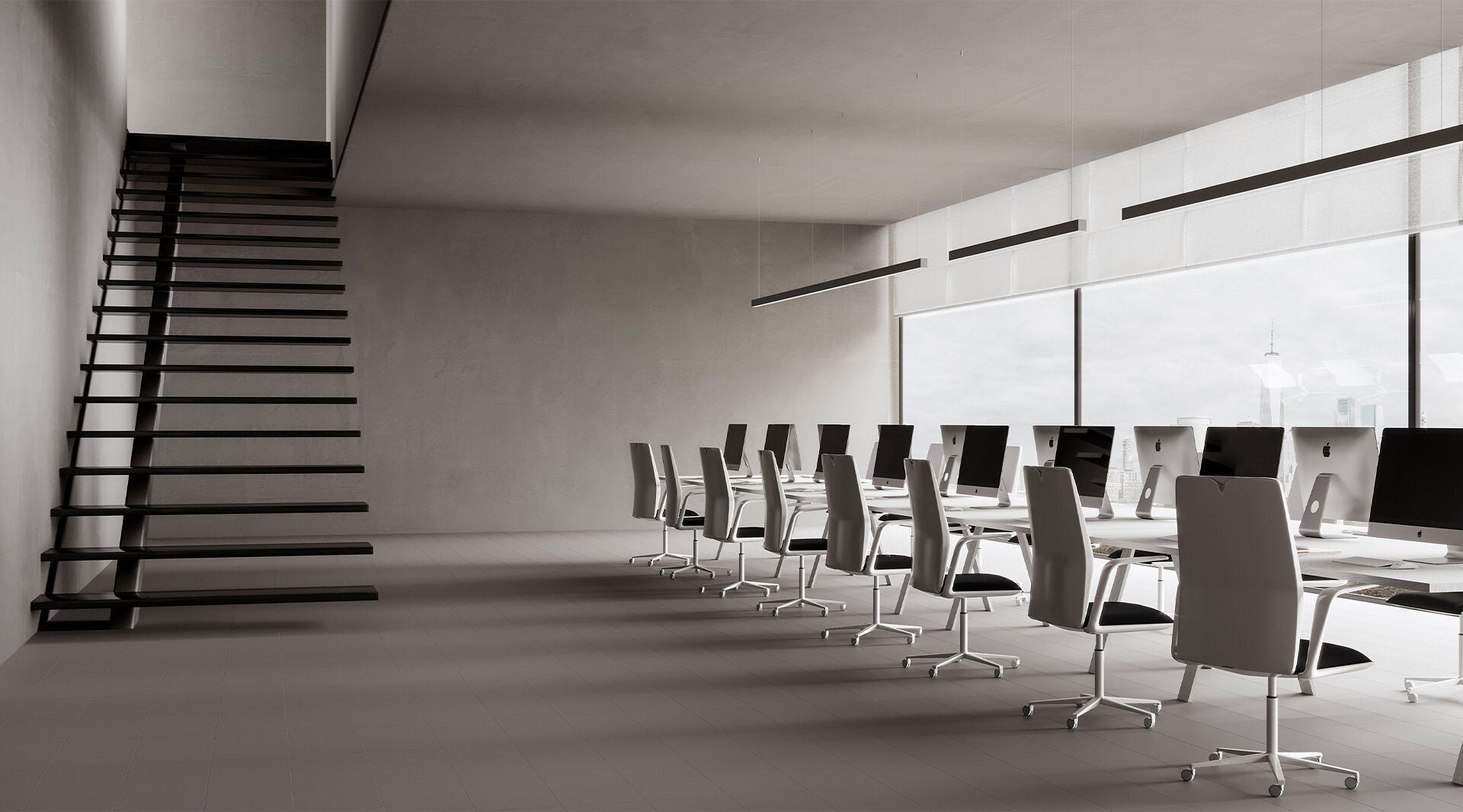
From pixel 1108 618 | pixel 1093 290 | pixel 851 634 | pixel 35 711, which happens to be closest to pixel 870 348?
pixel 1093 290

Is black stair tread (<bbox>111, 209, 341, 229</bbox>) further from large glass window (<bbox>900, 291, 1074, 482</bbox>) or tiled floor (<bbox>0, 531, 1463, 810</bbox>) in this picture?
large glass window (<bbox>900, 291, 1074, 482</bbox>)

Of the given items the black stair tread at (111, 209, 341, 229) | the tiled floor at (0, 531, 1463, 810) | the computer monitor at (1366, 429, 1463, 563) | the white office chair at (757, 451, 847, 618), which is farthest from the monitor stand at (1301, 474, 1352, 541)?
the black stair tread at (111, 209, 341, 229)

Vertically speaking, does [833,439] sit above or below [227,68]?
below

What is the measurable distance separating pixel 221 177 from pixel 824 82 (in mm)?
4767

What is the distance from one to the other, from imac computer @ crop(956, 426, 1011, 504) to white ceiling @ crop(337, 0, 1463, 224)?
6.99 ft

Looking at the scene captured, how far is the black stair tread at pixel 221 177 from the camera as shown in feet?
29.8

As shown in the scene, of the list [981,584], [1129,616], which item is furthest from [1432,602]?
[981,584]

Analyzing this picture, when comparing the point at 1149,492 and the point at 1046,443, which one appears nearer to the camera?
the point at 1149,492

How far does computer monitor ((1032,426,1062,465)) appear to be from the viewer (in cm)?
704

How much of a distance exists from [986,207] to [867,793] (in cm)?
844

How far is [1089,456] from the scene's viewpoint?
6430mm

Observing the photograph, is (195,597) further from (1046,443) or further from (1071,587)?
(1046,443)

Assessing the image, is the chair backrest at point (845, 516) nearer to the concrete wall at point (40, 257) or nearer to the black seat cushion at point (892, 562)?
the black seat cushion at point (892, 562)

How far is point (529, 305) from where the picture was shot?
12328mm
